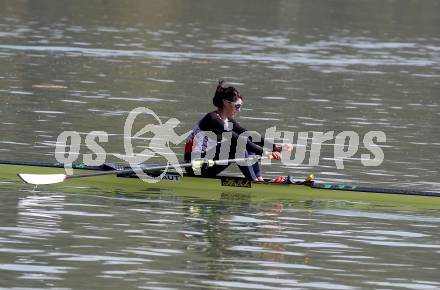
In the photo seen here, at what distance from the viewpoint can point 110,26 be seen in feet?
193

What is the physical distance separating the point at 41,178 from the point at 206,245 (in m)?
4.70

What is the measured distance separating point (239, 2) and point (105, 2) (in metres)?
9.48

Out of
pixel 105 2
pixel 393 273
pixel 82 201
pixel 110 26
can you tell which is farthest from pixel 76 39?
pixel 393 273

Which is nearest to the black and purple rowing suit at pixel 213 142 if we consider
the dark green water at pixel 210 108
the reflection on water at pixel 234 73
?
the dark green water at pixel 210 108

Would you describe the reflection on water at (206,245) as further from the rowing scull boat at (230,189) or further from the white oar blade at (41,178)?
the rowing scull boat at (230,189)

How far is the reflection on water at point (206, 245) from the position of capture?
15250mm

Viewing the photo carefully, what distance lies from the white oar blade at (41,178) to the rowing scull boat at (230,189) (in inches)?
9.8

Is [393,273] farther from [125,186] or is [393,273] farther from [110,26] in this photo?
[110,26]

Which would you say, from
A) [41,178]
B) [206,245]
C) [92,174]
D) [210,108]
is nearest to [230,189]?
[92,174]

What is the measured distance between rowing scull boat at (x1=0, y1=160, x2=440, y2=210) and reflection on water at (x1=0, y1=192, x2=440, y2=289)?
0.49 m

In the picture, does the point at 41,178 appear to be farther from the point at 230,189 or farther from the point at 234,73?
the point at 234,73

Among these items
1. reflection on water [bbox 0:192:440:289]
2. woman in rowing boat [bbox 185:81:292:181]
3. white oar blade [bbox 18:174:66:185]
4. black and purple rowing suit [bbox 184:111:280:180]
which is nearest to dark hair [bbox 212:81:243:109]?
woman in rowing boat [bbox 185:81:292:181]

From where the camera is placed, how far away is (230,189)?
21172 millimetres

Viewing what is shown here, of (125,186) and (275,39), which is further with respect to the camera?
(275,39)
